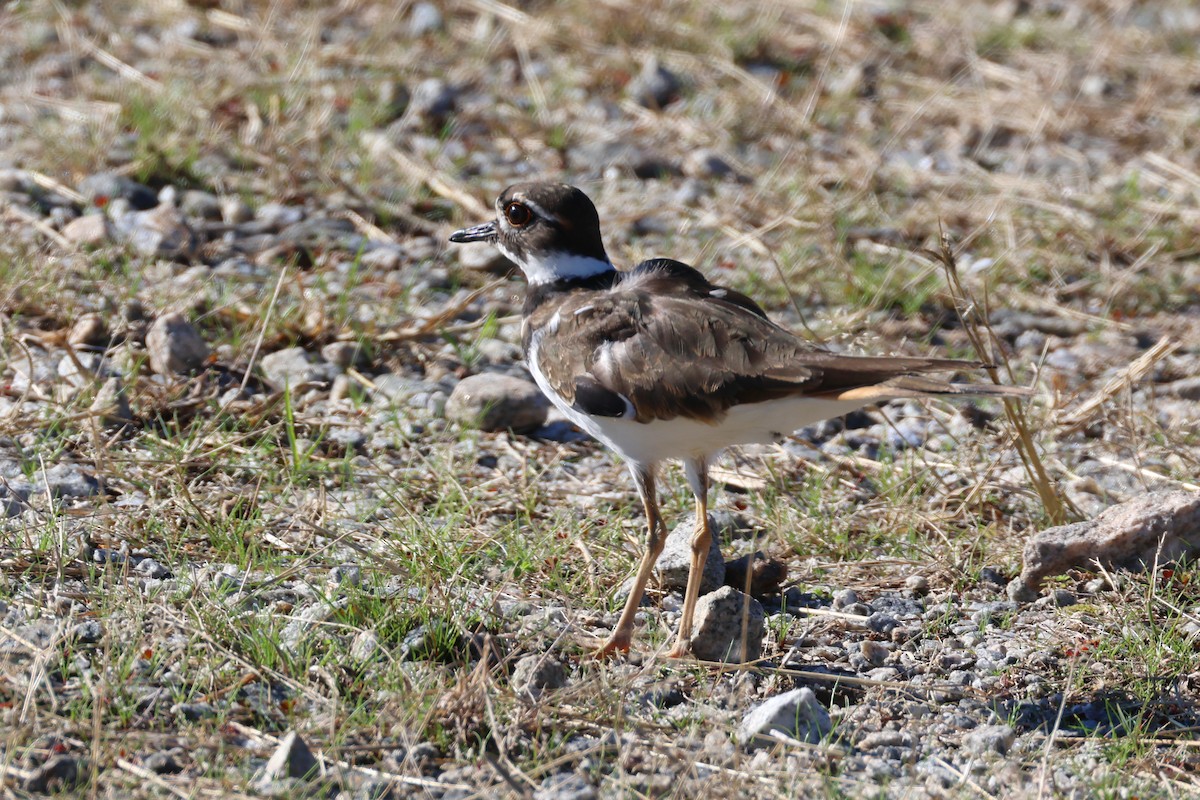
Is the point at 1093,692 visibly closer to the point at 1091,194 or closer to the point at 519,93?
the point at 1091,194

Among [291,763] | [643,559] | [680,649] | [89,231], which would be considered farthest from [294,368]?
[291,763]

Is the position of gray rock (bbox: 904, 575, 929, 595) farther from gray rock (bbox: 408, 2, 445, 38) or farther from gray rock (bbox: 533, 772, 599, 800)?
gray rock (bbox: 408, 2, 445, 38)

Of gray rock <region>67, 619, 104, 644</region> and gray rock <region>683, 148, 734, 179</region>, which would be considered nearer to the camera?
gray rock <region>67, 619, 104, 644</region>

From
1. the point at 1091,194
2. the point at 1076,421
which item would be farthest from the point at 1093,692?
the point at 1091,194

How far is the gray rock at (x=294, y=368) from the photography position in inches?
212

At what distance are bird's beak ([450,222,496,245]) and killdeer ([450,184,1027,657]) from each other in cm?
34

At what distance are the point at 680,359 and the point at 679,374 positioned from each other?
55 mm

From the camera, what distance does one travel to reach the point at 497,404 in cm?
523

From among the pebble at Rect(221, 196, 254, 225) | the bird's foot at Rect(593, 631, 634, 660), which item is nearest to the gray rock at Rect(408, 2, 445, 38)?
the pebble at Rect(221, 196, 254, 225)

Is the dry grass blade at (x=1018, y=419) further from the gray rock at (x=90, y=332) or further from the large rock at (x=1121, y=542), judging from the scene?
the gray rock at (x=90, y=332)

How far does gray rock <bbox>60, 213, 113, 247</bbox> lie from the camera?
589 centimetres

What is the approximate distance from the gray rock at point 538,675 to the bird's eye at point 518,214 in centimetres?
150

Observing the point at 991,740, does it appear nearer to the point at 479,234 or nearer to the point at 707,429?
the point at 707,429

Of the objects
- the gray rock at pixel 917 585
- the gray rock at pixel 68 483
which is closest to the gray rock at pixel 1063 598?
the gray rock at pixel 917 585
